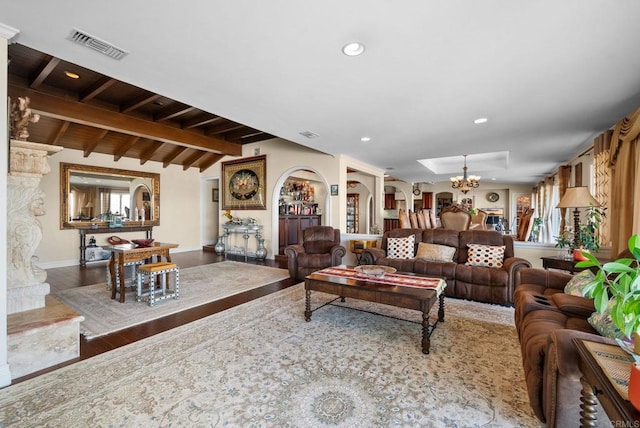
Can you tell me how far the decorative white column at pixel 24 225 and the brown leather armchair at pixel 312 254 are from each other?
301 centimetres

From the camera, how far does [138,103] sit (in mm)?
4383

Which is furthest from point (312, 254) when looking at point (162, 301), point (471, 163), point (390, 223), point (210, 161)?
point (390, 223)

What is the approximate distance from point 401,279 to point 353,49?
2.23 metres

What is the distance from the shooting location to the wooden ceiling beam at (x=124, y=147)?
5.90 meters

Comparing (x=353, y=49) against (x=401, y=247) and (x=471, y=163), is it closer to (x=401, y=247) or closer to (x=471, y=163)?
(x=401, y=247)

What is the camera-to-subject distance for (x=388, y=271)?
10.3ft

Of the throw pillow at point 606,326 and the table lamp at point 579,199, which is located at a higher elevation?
the table lamp at point 579,199

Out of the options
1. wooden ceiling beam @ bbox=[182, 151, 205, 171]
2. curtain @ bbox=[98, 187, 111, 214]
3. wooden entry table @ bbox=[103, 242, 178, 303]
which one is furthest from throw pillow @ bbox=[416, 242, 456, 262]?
curtain @ bbox=[98, 187, 111, 214]

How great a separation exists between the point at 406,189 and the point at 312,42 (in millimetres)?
9819

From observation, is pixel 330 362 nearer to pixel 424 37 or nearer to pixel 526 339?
pixel 526 339

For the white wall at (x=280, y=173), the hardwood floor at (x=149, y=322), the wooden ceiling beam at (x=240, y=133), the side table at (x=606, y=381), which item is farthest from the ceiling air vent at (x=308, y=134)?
the side table at (x=606, y=381)

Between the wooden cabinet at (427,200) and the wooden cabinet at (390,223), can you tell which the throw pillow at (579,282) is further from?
the wooden cabinet at (427,200)

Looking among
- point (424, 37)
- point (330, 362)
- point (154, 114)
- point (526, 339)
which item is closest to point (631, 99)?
point (424, 37)

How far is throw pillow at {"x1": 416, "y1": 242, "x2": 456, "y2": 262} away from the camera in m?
4.12
